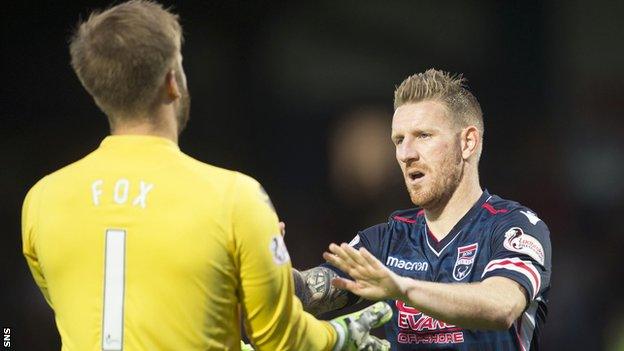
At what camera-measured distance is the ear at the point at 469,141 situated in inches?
128

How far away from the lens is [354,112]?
6.55 m

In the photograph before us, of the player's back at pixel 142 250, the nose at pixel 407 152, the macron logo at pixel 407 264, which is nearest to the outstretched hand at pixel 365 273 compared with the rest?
the player's back at pixel 142 250

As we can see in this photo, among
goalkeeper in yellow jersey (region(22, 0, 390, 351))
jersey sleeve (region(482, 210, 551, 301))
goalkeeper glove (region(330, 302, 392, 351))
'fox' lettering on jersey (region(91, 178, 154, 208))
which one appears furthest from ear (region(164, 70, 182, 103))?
jersey sleeve (region(482, 210, 551, 301))

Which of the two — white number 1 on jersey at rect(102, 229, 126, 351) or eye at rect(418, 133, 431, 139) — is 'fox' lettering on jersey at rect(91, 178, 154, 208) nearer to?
white number 1 on jersey at rect(102, 229, 126, 351)

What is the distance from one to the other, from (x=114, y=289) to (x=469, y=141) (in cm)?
179

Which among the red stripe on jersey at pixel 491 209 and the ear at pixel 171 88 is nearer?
the ear at pixel 171 88

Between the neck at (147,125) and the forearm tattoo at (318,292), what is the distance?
1257 mm

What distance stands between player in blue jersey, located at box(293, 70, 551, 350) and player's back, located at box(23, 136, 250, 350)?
778 millimetres

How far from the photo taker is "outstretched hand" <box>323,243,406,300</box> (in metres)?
2.17

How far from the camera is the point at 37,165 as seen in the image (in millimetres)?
6555

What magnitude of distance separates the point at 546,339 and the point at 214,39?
339 centimetres

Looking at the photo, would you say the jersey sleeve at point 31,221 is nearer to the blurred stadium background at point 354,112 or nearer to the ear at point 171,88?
the ear at point 171,88

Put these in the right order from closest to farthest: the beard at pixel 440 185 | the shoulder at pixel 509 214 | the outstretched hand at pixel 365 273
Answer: the outstretched hand at pixel 365 273, the shoulder at pixel 509 214, the beard at pixel 440 185

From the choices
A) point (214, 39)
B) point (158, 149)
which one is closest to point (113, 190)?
point (158, 149)
